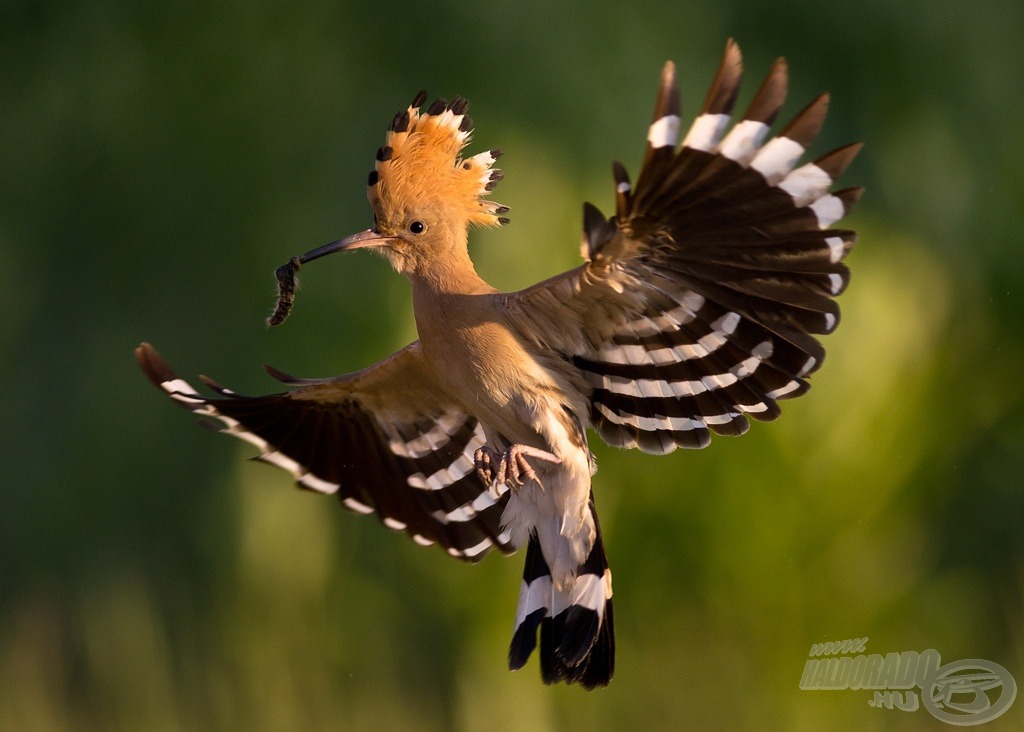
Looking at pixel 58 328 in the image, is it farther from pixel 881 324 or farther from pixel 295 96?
pixel 881 324

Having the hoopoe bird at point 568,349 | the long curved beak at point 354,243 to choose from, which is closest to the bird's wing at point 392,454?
the hoopoe bird at point 568,349

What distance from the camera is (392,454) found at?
1.93 meters

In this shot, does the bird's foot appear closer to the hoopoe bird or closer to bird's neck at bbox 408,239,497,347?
the hoopoe bird

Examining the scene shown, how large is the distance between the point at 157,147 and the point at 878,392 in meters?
1.93

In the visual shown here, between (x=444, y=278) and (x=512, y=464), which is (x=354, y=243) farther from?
(x=512, y=464)

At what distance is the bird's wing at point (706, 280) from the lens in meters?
1.31

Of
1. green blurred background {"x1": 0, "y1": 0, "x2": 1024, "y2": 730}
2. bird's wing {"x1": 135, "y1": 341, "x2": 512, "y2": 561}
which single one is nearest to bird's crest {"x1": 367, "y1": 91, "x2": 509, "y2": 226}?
bird's wing {"x1": 135, "y1": 341, "x2": 512, "y2": 561}

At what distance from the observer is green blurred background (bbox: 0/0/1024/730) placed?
2.66m

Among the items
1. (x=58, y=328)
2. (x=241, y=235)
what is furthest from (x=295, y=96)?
(x=58, y=328)

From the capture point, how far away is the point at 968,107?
3137mm

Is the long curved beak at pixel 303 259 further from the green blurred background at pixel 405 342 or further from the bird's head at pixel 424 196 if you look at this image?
the green blurred background at pixel 405 342

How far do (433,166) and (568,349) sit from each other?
0.32m

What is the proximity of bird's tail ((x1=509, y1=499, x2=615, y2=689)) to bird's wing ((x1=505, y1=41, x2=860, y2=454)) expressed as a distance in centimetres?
25

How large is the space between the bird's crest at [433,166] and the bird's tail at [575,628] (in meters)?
0.50
